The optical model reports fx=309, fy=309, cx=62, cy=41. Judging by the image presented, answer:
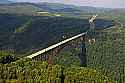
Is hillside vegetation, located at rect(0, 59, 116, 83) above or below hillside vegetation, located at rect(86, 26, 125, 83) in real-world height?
above

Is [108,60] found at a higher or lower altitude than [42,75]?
lower

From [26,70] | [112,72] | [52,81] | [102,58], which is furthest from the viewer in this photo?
[102,58]

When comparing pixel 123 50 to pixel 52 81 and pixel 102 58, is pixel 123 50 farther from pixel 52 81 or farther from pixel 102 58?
pixel 52 81

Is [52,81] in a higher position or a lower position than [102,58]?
higher

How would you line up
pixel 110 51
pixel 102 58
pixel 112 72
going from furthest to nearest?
pixel 110 51 → pixel 102 58 → pixel 112 72

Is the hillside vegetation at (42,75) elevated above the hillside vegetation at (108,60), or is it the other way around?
the hillside vegetation at (42,75)

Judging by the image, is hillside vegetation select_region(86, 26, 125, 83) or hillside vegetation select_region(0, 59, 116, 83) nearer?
hillside vegetation select_region(0, 59, 116, 83)

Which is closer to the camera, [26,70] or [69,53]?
[26,70]

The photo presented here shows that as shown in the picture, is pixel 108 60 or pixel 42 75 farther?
pixel 108 60

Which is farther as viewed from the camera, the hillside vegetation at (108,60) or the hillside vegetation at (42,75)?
the hillside vegetation at (108,60)

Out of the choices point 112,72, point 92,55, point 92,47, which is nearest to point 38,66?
point 112,72
